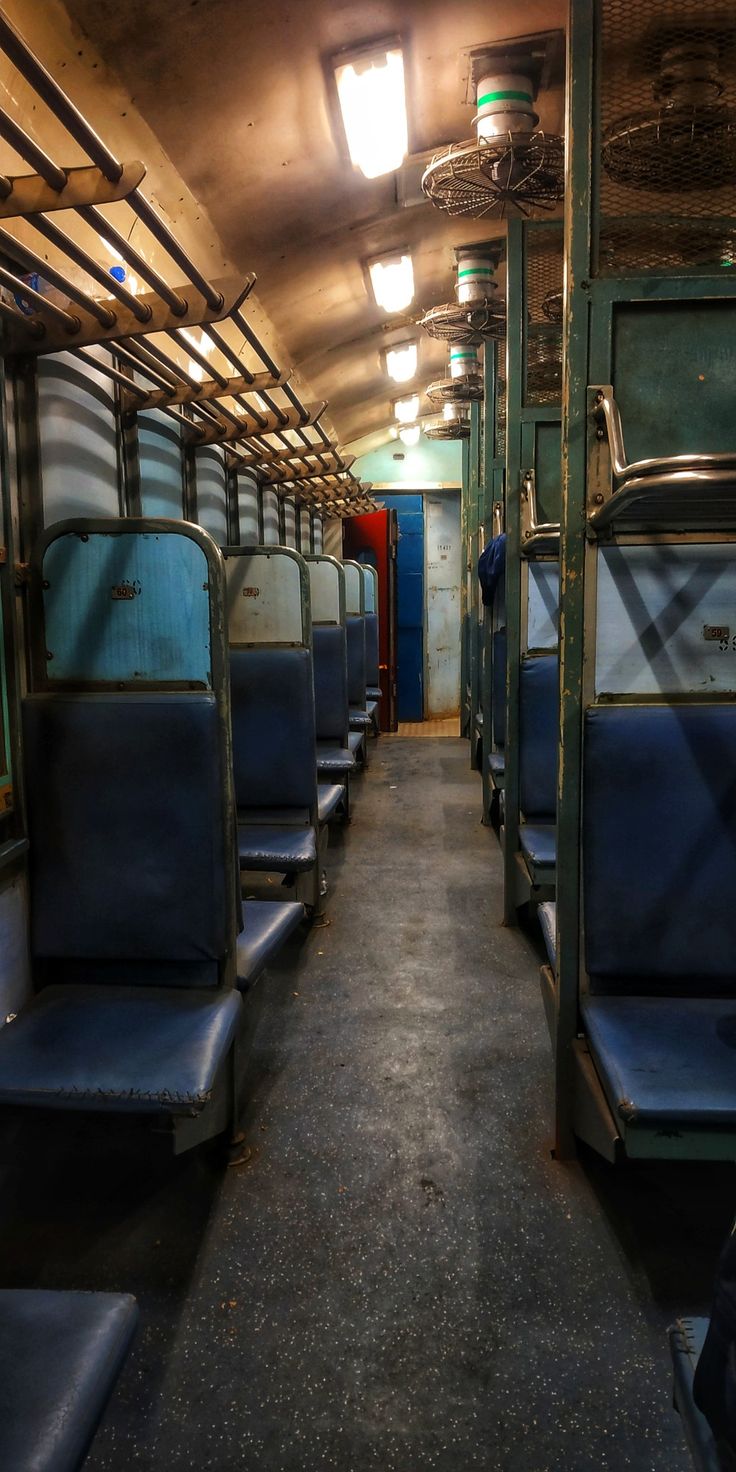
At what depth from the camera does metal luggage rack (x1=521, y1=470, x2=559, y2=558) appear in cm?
333

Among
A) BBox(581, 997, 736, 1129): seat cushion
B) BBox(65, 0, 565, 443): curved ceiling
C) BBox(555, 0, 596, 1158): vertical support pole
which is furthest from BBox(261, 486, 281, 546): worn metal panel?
BBox(581, 997, 736, 1129): seat cushion

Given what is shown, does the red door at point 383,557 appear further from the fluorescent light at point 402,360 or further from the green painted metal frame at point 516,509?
the green painted metal frame at point 516,509

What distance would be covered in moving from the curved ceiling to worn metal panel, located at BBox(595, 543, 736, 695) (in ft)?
8.03

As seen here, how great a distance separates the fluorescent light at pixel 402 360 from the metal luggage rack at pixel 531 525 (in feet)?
14.3

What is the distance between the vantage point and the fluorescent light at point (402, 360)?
7.32m

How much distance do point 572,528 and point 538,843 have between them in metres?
1.64

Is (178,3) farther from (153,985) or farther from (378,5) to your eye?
(153,985)

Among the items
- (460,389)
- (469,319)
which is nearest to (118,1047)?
(469,319)

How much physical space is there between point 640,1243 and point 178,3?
3.70m

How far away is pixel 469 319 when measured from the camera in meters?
5.29

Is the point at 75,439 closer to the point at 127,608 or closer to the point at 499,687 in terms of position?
the point at 127,608

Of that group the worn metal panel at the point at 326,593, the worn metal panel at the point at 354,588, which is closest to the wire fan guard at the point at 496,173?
the worn metal panel at the point at 326,593

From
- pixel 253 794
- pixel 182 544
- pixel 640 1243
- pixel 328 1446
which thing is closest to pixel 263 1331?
pixel 328 1446

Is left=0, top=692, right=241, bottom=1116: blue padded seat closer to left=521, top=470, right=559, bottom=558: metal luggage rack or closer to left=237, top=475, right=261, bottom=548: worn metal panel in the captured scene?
left=521, top=470, right=559, bottom=558: metal luggage rack
